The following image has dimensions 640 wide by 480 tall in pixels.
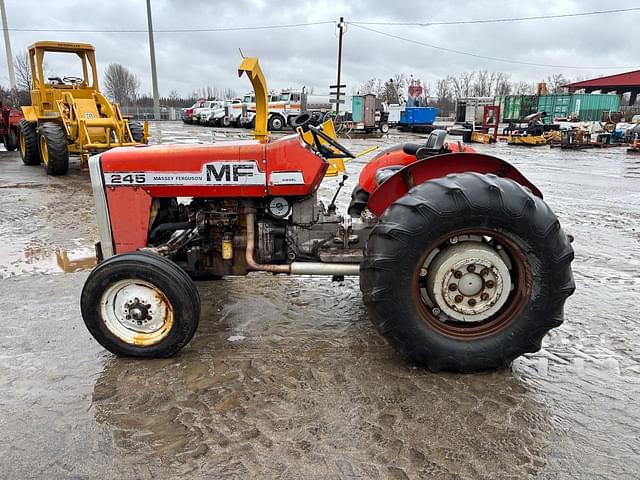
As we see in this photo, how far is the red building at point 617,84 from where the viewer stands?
4469 cm

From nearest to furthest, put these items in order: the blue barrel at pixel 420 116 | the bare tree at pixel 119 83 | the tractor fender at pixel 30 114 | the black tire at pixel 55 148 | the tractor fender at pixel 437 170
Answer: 1. the tractor fender at pixel 437 170
2. the black tire at pixel 55 148
3. the tractor fender at pixel 30 114
4. the blue barrel at pixel 420 116
5. the bare tree at pixel 119 83

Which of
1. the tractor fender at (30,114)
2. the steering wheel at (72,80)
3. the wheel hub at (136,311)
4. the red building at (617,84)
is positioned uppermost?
the red building at (617,84)

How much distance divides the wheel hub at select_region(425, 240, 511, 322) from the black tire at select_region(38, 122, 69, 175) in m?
9.86

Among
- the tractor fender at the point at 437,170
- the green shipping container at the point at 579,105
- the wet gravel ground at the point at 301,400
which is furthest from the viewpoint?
the green shipping container at the point at 579,105

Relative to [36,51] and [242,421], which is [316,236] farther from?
[36,51]

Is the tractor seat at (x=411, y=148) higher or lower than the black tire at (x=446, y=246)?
higher

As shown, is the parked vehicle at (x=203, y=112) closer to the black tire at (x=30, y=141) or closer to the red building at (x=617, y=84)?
the black tire at (x=30, y=141)

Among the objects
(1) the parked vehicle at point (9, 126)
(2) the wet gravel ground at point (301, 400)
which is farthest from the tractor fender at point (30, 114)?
(2) the wet gravel ground at point (301, 400)

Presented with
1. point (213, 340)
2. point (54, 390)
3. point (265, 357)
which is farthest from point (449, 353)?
point (54, 390)

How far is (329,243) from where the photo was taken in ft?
11.5

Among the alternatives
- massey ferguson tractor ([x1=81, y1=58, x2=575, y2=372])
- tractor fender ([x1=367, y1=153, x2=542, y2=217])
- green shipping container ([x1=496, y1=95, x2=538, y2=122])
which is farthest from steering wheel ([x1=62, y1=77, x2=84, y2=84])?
green shipping container ([x1=496, y1=95, x2=538, y2=122])

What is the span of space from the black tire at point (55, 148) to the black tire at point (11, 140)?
6.32m

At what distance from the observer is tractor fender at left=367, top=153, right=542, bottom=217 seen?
3.15 metres

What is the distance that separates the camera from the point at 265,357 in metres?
3.12
